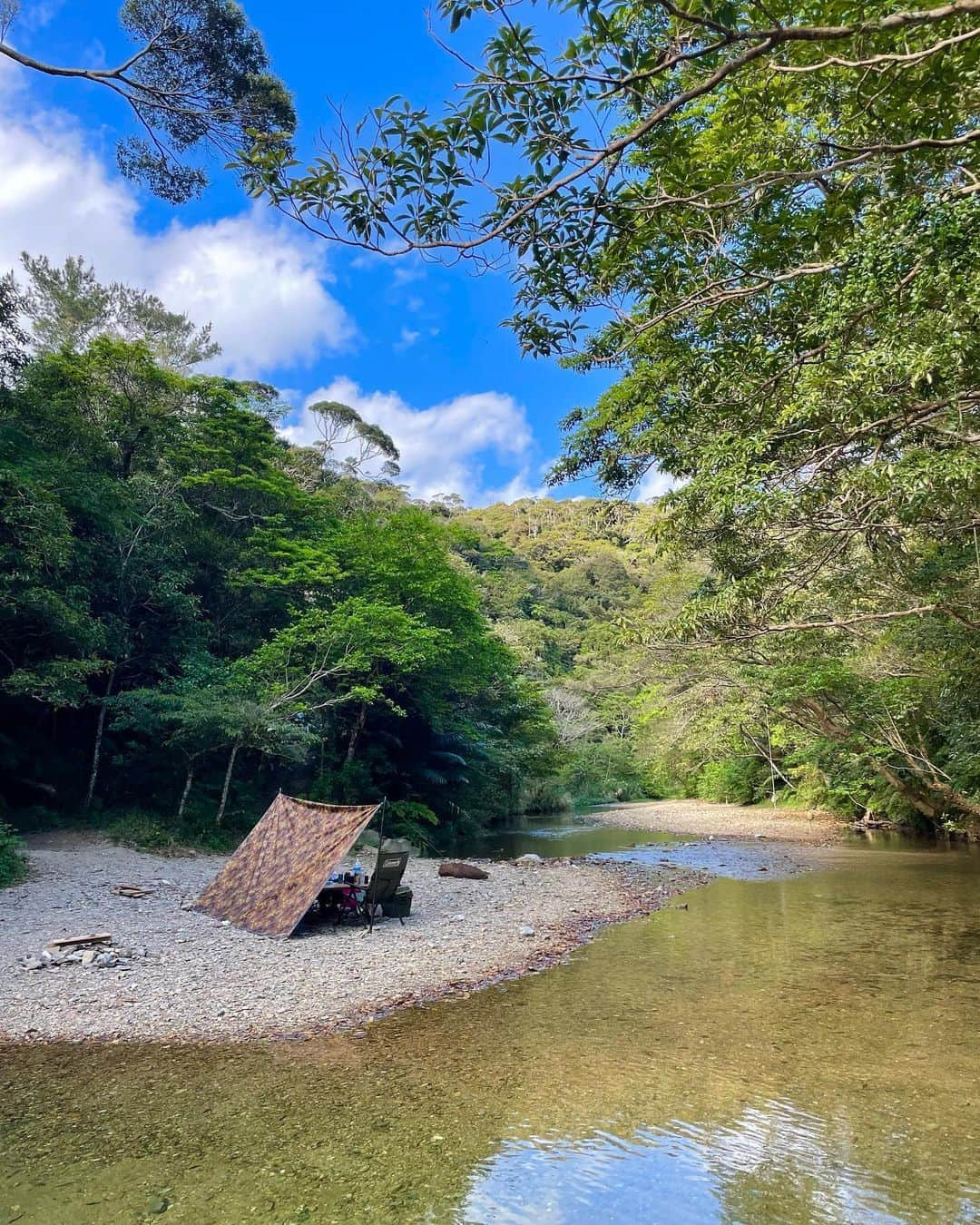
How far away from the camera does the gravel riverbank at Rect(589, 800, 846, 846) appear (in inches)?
925

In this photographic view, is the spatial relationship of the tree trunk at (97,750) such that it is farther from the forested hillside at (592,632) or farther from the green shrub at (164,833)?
the forested hillside at (592,632)

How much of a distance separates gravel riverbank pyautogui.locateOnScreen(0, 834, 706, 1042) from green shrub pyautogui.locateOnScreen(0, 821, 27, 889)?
0.74 feet

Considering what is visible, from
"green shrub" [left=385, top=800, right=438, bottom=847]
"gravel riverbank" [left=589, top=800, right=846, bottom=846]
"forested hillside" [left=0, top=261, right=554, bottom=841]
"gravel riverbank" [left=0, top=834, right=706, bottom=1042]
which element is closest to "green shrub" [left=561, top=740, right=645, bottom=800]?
"gravel riverbank" [left=589, top=800, right=846, bottom=846]

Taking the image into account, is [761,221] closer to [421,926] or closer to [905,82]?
[905,82]

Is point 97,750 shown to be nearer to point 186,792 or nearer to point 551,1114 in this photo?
point 186,792

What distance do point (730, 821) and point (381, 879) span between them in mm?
21285

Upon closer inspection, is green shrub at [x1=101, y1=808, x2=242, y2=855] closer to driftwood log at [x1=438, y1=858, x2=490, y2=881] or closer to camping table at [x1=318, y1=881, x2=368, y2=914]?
driftwood log at [x1=438, y1=858, x2=490, y2=881]

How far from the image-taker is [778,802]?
31375 millimetres

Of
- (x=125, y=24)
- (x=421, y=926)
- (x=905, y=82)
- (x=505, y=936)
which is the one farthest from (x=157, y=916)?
(x=905, y=82)

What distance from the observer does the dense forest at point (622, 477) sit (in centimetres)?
391

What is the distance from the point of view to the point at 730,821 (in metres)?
27.5

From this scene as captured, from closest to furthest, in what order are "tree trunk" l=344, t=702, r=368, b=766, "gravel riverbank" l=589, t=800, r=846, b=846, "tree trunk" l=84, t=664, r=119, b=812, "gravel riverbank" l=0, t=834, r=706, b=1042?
"gravel riverbank" l=0, t=834, r=706, b=1042
"tree trunk" l=84, t=664, r=119, b=812
"tree trunk" l=344, t=702, r=368, b=766
"gravel riverbank" l=589, t=800, r=846, b=846

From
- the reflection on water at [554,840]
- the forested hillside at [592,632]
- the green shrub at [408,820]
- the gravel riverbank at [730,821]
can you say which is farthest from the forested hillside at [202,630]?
the gravel riverbank at [730,821]

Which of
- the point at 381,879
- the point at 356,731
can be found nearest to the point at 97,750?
the point at 356,731
